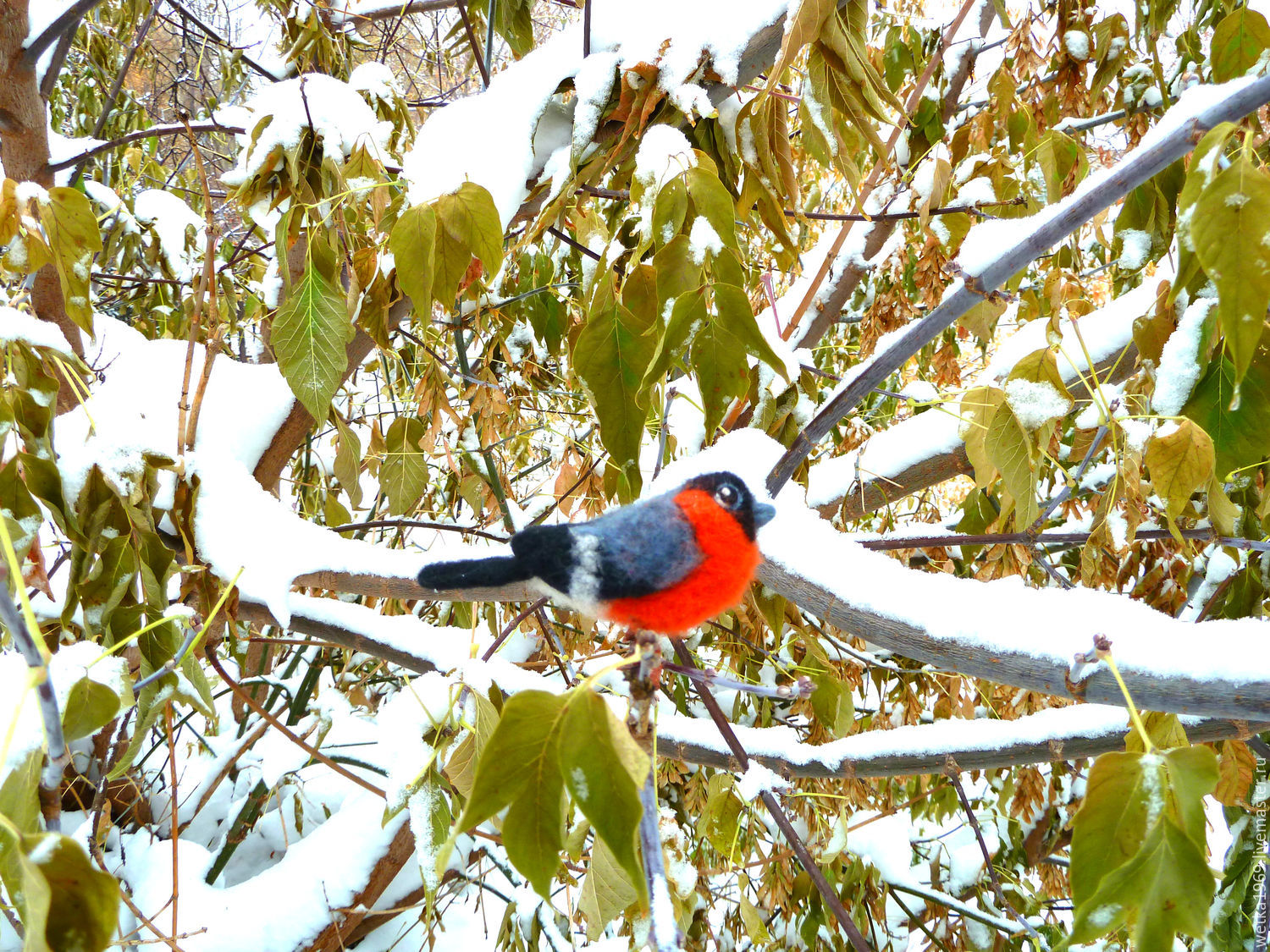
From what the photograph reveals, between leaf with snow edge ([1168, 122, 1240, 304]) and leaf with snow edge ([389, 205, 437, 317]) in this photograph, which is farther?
leaf with snow edge ([389, 205, 437, 317])

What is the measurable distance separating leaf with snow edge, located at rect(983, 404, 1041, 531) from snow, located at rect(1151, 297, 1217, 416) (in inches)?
4.1

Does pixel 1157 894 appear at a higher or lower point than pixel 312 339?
lower

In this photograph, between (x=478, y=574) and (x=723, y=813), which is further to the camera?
(x=723, y=813)

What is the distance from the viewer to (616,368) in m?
0.51

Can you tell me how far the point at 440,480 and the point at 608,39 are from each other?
1.29 metres

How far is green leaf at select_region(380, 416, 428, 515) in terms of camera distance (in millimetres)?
1059

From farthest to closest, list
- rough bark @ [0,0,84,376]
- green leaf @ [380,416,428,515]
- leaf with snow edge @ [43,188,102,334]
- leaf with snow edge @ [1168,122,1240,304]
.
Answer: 1. rough bark @ [0,0,84,376]
2. green leaf @ [380,416,428,515]
3. leaf with snow edge @ [43,188,102,334]
4. leaf with snow edge @ [1168,122,1240,304]

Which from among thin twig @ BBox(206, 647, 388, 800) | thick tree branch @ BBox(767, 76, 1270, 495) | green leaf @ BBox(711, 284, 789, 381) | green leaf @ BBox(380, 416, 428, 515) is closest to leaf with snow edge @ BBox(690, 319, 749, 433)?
green leaf @ BBox(711, 284, 789, 381)

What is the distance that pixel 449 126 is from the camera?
2.56 feet

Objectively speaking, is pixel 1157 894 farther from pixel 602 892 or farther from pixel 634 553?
pixel 602 892

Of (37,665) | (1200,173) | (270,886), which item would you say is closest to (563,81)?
(1200,173)

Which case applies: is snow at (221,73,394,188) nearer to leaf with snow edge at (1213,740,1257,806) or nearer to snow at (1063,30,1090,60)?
snow at (1063,30,1090,60)

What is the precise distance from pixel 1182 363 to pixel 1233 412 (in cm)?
5

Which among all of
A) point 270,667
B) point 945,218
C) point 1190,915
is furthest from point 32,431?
point 270,667
